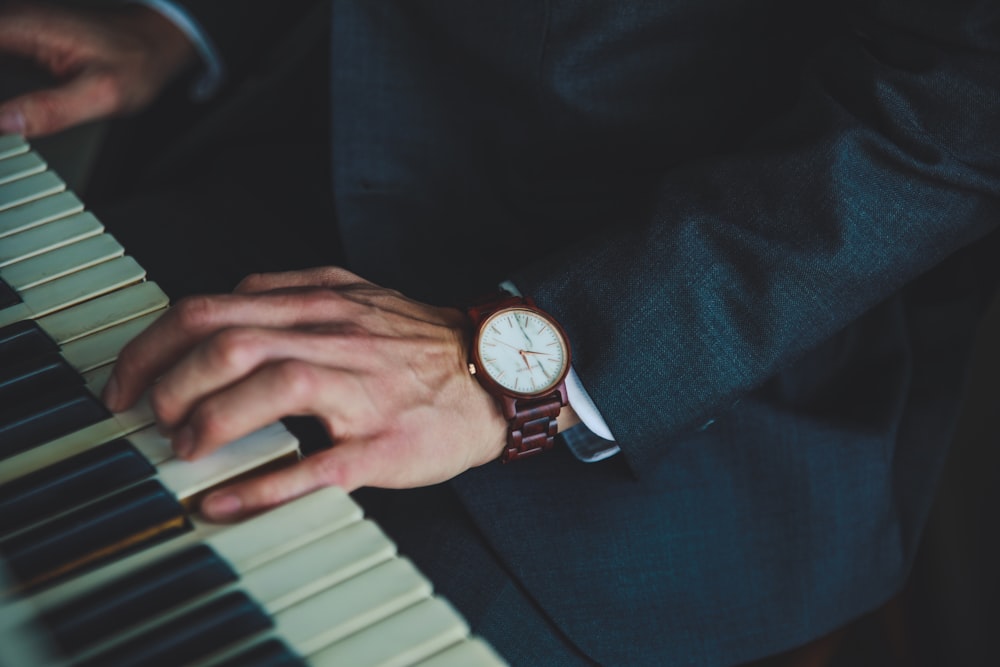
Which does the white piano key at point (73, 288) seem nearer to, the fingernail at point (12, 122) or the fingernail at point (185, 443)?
the fingernail at point (185, 443)

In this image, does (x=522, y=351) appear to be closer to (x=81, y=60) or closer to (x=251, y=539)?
(x=251, y=539)

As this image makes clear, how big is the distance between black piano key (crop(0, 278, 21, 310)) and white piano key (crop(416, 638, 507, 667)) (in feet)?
1.64

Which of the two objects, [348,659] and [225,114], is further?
[225,114]

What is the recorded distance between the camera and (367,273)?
3.84ft

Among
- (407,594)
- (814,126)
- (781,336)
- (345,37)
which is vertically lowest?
(781,336)

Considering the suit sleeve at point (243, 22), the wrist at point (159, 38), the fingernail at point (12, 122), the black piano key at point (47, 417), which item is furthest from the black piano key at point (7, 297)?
the suit sleeve at point (243, 22)

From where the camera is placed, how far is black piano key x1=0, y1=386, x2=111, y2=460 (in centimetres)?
68

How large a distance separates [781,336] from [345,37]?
0.64m

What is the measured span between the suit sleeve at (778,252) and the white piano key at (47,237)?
426 millimetres

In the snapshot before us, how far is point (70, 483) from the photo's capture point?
64cm

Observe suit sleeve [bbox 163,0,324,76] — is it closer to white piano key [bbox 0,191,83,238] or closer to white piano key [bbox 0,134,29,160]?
white piano key [bbox 0,134,29,160]

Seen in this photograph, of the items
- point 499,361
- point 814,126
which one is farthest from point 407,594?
point 814,126

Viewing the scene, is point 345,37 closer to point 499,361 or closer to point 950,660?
point 499,361

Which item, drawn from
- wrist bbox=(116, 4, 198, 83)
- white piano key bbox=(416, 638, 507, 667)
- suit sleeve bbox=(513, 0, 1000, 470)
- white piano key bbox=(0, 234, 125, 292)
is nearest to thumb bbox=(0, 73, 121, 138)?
wrist bbox=(116, 4, 198, 83)
